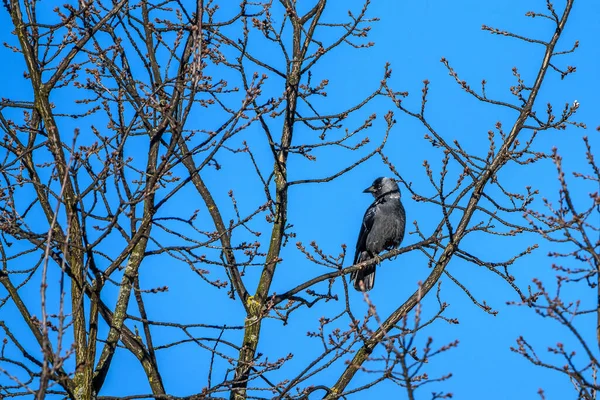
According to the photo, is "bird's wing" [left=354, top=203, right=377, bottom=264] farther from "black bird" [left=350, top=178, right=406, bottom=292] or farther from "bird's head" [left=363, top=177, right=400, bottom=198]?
"bird's head" [left=363, top=177, right=400, bottom=198]

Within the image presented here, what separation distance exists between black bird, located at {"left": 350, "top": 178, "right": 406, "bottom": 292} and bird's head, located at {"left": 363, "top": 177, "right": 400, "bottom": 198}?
0.21 metres

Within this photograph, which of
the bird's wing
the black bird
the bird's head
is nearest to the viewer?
the black bird

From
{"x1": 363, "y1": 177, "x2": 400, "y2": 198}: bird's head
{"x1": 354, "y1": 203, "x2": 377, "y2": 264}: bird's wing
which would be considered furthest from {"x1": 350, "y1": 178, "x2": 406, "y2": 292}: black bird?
{"x1": 363, "y1": 177, "x2": 400, "y2": 198}: bird's head

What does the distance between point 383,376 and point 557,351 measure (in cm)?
151

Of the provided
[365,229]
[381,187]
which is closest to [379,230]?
[365,229]

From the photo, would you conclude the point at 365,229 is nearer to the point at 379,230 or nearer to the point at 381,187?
the point at 379,230

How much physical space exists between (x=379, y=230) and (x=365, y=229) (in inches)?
9.7

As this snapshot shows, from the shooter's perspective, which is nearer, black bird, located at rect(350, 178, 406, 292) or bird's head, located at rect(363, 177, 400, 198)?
black bird, located at rect(350, 178, 406, 292)

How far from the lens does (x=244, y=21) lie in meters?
7.03

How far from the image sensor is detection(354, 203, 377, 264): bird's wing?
11047 mm

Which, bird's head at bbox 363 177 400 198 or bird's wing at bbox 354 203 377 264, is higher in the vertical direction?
bird's head at bbox 363 177 400 198

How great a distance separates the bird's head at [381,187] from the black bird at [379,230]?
214mm

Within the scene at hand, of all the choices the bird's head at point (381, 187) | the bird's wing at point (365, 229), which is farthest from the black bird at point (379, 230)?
the bird's head at point (381, 187)

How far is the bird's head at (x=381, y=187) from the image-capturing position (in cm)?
1179
